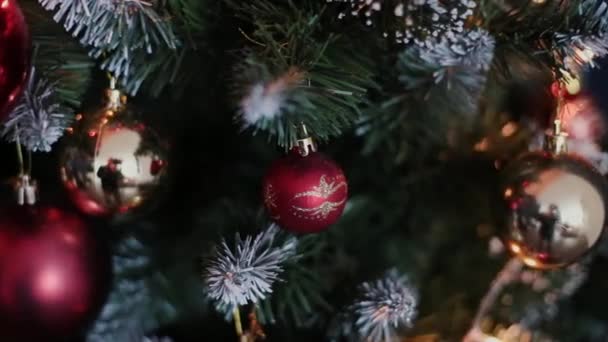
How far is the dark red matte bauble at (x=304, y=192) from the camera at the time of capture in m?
0.53

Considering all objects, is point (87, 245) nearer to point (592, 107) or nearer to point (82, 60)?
point (82, 60)

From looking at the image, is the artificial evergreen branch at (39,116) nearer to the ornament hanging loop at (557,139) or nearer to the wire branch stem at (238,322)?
the wire branch stem at (238,322)

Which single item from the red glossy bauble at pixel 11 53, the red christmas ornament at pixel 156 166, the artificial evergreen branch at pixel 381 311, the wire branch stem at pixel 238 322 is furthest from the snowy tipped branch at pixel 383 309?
the red glossy bauble at pixel 11 53

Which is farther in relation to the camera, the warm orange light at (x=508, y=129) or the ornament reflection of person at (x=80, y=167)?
the warm orange light at (x=508, y=129)

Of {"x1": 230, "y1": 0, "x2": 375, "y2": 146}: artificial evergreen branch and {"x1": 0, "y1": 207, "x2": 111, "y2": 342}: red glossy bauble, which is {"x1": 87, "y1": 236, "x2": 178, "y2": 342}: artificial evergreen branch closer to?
{"x1": 0, "y1": 207, "x2": 111, "y2": 342}: red glossy bauble

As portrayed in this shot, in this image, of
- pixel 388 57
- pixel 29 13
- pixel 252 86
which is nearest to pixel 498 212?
pixel 388 57

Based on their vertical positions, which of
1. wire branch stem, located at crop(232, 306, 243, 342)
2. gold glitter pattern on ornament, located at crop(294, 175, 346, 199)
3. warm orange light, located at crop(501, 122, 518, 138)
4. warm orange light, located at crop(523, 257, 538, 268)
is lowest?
wire branch stem, located at crop(232, 306, 243, 342)

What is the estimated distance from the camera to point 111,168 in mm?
578

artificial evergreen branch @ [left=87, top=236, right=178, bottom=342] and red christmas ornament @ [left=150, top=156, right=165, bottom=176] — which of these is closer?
red christmas ornament @ [left=150, top=156, right=165, bottom=176]

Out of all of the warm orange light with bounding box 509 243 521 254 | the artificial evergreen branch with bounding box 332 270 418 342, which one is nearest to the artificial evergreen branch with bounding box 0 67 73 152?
the artificial evergreen branch with bounding box 332 270 418 342

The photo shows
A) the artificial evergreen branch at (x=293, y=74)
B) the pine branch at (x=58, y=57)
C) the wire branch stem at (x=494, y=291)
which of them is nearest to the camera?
the artificial evergreen branch at (x=293, y=74)

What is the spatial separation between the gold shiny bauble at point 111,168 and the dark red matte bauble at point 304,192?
0.36ft

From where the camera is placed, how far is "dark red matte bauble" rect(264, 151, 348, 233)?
1.73 feet

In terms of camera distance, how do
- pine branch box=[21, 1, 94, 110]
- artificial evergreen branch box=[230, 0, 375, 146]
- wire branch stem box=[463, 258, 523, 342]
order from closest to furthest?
artificial evergreen branch box=[230, 0, 375, 146] < pine branch box=[21, 1, 94, 110] < wire branch stem box=[463, 258, 523, 342]
